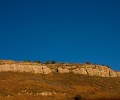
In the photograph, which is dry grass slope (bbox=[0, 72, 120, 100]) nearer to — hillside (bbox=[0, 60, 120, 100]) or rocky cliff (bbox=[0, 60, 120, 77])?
hillside (bbox=[0, 60, 120, 100])

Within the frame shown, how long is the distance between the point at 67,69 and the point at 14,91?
34.0 m

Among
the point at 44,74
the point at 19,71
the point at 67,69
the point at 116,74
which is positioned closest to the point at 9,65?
the point at 19,71

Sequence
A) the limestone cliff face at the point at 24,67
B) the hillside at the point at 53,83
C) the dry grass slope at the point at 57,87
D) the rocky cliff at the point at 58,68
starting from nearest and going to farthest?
the dry grass slope at the point at 57,87
the hillside at the point at 53,83
the limestone cliff face at the point at 24,67
the rocky cliff at the point at 58,68

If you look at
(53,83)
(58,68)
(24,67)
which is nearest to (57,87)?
(53,83)

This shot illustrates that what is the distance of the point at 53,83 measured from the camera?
85.2m

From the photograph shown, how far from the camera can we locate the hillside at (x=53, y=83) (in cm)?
6919

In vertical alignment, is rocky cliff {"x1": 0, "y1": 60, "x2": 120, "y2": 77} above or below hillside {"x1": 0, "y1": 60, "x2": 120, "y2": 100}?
above

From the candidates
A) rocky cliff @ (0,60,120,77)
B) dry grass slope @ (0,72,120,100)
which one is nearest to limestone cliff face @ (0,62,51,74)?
rocky cliff @ (0,60,120,77)

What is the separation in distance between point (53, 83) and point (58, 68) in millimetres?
16405

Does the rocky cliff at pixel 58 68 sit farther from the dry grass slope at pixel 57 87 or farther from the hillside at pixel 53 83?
the dry grass slope at pixel 57 87

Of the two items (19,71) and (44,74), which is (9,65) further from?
(44,74)

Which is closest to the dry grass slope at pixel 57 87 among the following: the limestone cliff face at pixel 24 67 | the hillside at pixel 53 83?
the hillside at pixel 53 83

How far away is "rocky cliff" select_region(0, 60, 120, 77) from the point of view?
92856 millimetres

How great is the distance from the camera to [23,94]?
67750 millimetres
